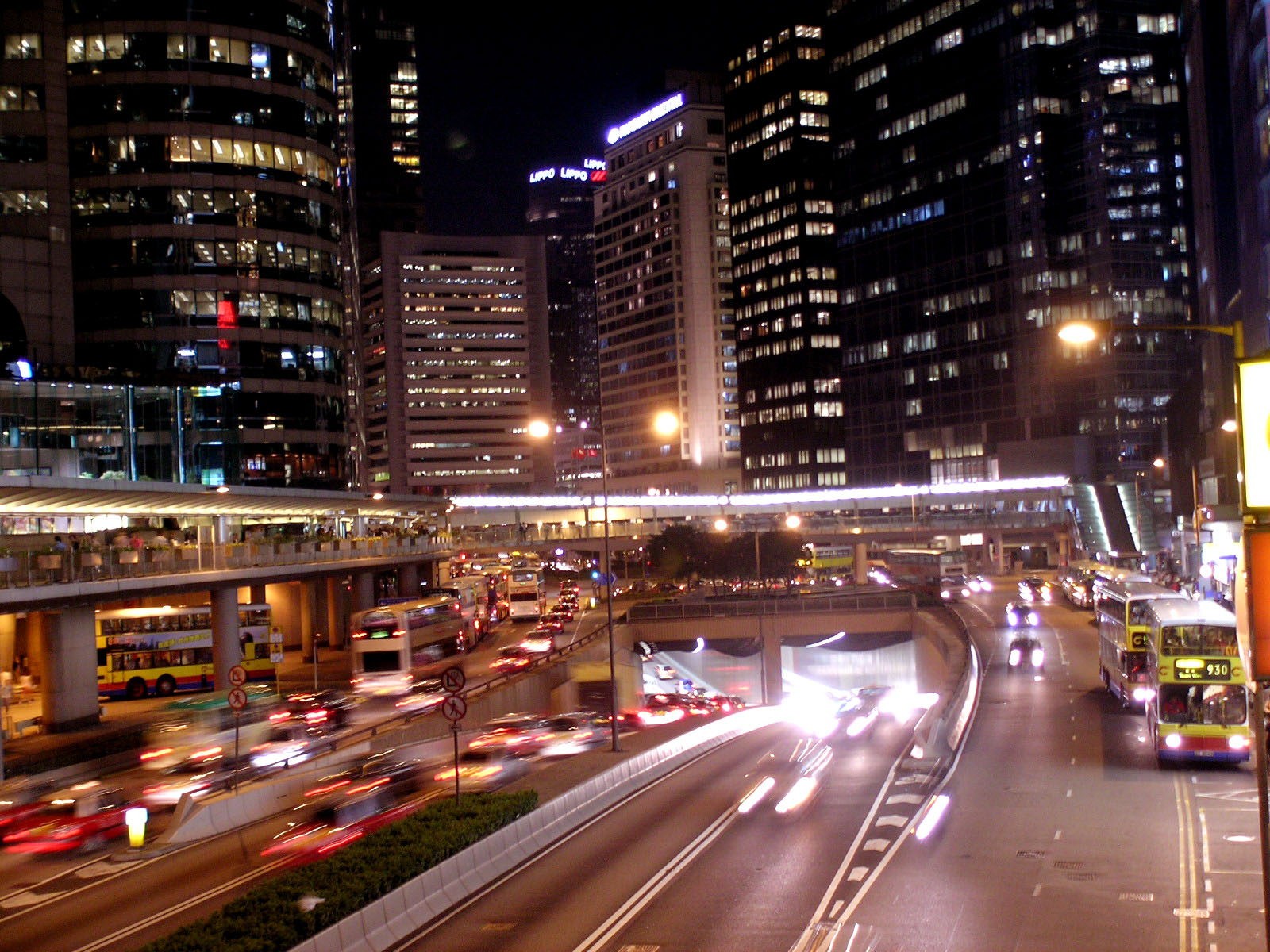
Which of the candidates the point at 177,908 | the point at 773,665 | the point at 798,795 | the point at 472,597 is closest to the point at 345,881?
the point at 177,908

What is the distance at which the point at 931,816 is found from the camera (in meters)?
27.0

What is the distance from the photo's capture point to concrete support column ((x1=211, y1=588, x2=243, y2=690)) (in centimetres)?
5644

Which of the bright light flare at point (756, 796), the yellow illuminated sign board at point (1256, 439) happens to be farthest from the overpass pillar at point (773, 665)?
the yellow illuminated sign board at point (1256, 439)

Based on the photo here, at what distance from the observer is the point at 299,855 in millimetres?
25766

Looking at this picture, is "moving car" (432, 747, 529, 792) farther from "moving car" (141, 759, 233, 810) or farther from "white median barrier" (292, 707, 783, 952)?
"moving car" (141, 759, 233, 810)

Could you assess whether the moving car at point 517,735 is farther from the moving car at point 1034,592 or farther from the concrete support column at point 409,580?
the moving car at point 1034,592

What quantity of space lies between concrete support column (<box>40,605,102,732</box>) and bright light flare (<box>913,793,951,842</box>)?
33471 mm

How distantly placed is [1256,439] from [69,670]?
44859mm

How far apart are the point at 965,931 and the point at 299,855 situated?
14148 mm

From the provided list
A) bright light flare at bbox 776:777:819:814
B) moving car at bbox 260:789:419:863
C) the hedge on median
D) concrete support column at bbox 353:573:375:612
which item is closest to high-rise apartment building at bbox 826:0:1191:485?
concrete support column at bbox 353:573:375:612

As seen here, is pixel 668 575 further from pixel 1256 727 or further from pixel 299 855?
pixel 1256 727

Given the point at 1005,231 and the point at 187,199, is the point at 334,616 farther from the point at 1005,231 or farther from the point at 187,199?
the point at 1005,231

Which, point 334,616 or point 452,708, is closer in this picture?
point 452,708

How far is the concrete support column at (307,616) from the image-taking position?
7781cm
